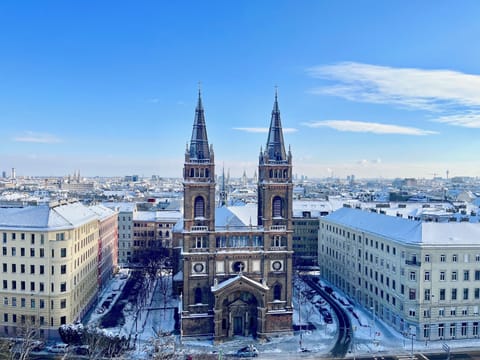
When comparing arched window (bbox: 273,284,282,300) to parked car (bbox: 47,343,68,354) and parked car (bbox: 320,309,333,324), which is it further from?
parked car (bbox: 47,343,68,354)

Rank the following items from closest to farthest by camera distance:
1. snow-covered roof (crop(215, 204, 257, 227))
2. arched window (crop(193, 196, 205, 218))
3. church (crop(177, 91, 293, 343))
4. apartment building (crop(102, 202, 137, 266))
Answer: church (crop(177, 91, 293, 343)) → arched window (crop(193, 196, 205, 218)) → snow-covered roof (crop(215, 204, 257, 227)) → apartment building (crop(102, 202, 137, 266))

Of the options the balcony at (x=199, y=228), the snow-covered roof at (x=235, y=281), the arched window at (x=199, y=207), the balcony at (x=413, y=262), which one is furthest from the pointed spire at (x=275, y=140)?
the balcony at (x=413, y=262)

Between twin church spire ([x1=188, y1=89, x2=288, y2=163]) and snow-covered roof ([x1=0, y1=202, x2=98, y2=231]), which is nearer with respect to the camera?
snow-covered roof ([x1=0, y1=202, x2=98, y2=231])

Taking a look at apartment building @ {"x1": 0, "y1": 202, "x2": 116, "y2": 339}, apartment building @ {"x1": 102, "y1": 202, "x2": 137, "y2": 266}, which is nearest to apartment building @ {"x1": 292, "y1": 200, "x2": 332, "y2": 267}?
apartment building @ {"x1": 102, "y1": 202, "x2": 137, "y2": 266}

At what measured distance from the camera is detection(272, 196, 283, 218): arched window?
3331 inches

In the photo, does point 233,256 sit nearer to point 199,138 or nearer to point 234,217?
point 234,217

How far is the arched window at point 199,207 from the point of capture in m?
82.4

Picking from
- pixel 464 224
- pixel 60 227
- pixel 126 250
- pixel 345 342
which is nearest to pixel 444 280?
pixel 464 224

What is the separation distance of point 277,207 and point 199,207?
14.9m

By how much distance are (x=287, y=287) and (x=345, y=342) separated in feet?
45.8

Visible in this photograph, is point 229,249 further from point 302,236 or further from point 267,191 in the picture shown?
point 302,236

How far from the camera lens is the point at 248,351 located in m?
72.9

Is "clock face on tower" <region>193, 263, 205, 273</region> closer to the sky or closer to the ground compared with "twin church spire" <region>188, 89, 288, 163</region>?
closer to the ground

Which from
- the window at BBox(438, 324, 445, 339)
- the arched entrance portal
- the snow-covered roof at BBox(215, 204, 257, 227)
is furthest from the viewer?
the snow-covered roof at BBox(215, 204, 257, 227)
